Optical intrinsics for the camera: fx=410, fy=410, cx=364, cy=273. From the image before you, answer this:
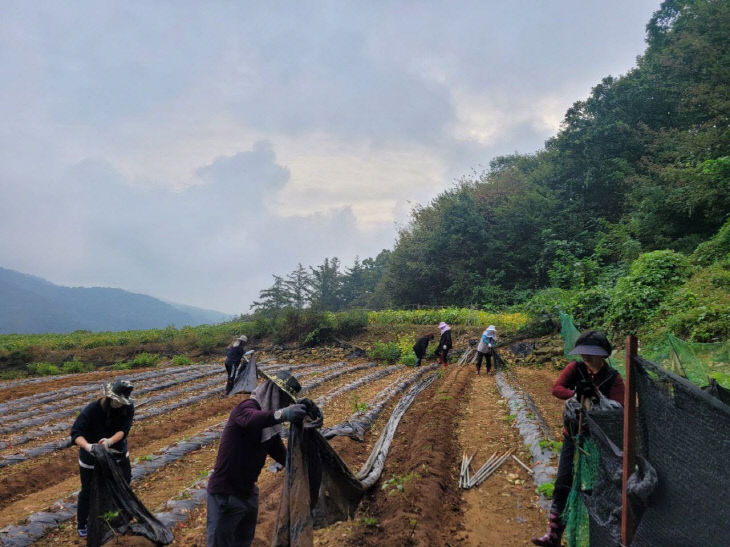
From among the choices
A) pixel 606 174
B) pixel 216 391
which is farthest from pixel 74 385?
pixel 606 174

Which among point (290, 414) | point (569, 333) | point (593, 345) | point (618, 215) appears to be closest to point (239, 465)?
point (290, 414)

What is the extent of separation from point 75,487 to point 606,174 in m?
27.7

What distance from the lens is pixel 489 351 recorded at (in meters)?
13.0

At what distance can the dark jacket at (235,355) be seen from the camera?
36.4 ft

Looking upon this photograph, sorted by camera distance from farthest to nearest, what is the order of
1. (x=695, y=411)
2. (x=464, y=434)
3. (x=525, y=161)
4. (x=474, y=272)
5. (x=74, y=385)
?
1. (x=525, y=161)
2. (x=474, y=272)
3. (x=74, y=385)
4. (x=464, y=434)
5. (x=695, y=411)

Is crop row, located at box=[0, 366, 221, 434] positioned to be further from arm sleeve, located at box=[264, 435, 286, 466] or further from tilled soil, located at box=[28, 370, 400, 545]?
arm sleeve, located at box=[264, 435, 286, 466]

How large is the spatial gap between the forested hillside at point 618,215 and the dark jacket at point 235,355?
33.3 ft

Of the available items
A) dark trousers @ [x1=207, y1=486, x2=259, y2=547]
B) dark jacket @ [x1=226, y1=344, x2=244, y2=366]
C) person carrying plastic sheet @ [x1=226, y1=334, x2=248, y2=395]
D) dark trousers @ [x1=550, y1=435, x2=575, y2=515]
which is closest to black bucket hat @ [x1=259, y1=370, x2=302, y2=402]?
dark trousers @ [x1=207, y1=486, x2=259, y2=547]

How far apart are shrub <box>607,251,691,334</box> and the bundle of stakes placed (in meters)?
6.70

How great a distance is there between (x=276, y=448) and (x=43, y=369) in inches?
898

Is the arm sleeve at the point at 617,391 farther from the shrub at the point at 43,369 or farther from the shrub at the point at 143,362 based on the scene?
the shrub at the point at 43,369

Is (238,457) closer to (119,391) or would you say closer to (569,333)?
(119,391)

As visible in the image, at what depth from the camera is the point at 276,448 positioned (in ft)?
11.6

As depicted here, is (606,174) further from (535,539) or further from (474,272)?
(535,539)
